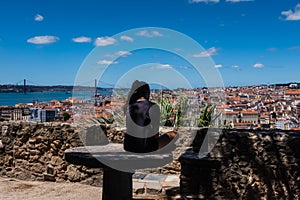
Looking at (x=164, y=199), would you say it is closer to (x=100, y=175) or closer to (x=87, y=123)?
(x=100, y=175)

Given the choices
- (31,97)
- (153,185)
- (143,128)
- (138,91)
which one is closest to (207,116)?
(153,185)

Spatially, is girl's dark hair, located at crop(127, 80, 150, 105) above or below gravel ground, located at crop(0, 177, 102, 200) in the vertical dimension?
above

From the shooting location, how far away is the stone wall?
3.49 m

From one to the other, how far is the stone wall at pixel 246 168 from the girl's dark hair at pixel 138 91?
1.16m

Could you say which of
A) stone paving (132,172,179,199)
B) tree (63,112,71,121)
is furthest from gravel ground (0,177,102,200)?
tree (63,112,71,121)

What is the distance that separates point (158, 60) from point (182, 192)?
1.70 m

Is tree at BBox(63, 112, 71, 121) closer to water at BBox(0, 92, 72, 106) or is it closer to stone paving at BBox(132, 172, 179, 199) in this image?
stone paving at BBox(132, 172, 179, 199)

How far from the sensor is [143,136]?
2703 millimetres

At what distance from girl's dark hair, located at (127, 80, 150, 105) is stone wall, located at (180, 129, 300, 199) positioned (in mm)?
1164

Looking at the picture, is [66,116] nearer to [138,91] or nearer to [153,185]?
[153,185]

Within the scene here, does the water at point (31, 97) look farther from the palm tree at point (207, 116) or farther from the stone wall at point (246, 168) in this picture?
the stone wall at point (246, 168)

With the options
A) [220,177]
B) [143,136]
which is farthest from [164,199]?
[143,136]

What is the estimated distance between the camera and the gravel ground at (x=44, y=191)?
13.8 ft

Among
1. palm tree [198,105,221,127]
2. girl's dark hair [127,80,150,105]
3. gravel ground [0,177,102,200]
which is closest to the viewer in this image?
girl's dark hair [127,80,150,105]
